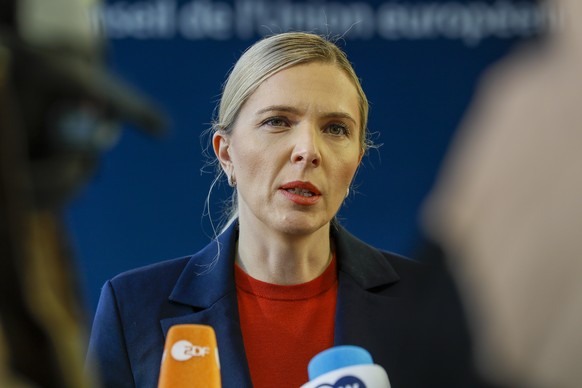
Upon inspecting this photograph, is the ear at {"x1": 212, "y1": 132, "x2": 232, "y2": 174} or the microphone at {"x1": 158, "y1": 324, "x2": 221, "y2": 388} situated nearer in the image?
the microphone at {"x1": 158, "y1": 324, "x2": 221, "y2": 388}

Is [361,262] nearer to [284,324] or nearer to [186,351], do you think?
[284,324]

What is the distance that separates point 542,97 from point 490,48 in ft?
5.13

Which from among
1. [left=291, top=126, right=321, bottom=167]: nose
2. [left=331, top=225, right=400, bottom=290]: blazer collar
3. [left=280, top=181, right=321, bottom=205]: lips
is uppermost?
[left=291, top=126, right=321, bottom=167]: nose

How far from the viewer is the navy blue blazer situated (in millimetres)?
1146

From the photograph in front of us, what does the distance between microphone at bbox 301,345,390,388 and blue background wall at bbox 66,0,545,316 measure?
0.50 meters

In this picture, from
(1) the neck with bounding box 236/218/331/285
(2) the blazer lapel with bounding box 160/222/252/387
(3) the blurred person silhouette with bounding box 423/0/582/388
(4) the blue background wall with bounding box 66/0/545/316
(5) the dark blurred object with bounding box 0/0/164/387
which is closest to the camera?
(3) the blurred person silhouette with bounding box 423/0/582/388

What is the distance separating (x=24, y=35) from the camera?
504mm

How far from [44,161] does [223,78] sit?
3.42 ft

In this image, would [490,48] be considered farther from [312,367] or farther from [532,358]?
[532,358]

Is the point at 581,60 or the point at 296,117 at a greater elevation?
the point at 581,60

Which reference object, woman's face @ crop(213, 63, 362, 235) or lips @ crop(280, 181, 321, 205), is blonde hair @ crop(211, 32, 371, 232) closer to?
woman's face @ crop(213, 63, 362, 235)

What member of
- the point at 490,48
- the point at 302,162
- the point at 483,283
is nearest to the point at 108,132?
the point at 483,283

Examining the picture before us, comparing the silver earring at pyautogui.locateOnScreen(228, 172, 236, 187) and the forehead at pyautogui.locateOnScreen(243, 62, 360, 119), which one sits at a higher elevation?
the forehead at pyautogui.locateOnScreen(243, 62, 360, 119)

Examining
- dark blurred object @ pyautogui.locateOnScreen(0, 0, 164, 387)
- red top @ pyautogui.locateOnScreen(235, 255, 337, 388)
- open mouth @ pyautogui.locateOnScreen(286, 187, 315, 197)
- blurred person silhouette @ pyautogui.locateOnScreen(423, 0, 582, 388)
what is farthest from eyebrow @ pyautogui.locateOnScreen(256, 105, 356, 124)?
blurred person silhouette @ pyautogui.locateOnScreen(423, 0, 582, 388)
